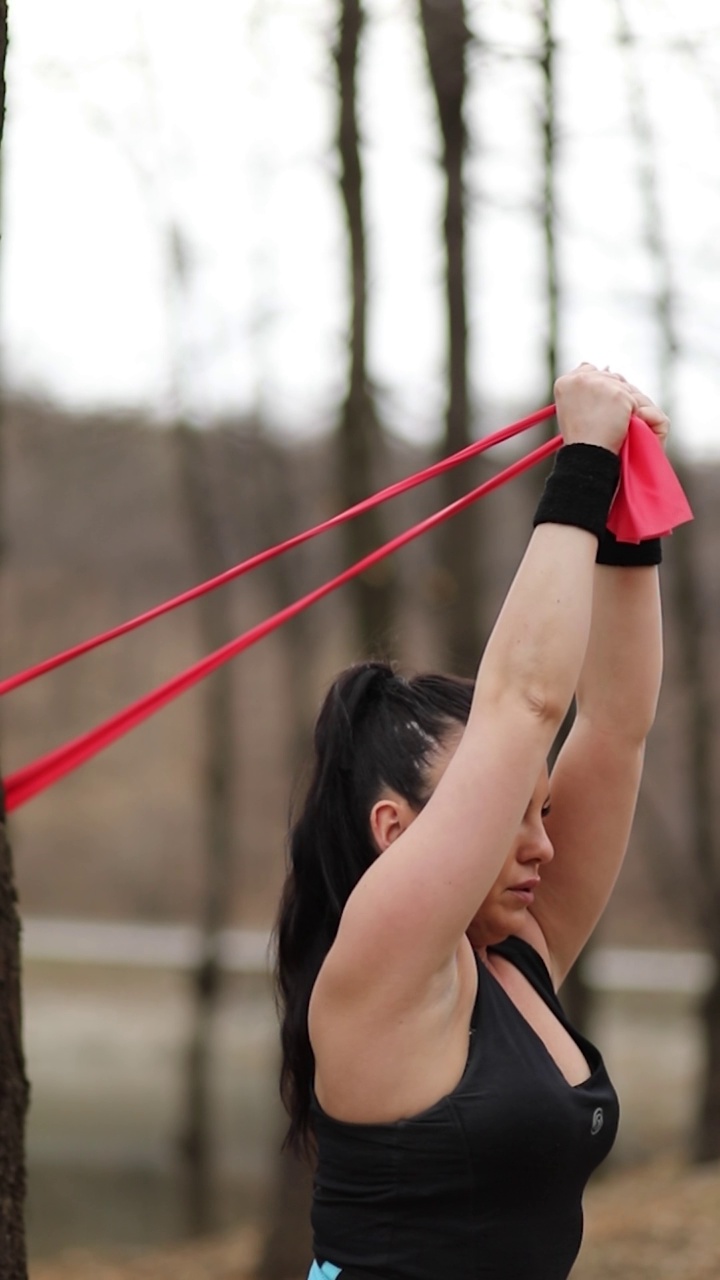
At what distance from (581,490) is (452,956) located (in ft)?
1.90

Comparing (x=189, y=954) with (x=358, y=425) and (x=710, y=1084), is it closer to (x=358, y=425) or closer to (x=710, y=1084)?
(x=710, y=1084)

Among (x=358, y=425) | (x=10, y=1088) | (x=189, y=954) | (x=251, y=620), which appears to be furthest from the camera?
(x=251, y=620)

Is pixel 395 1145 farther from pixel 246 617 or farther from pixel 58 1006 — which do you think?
pixel 246 617

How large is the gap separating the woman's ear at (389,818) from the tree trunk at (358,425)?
4.41 meters

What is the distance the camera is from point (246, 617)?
2286 cm

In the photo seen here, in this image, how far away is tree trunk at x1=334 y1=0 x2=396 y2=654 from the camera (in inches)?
252

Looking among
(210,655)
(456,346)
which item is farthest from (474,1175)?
(456,346)

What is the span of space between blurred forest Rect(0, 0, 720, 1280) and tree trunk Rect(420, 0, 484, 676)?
1 cm

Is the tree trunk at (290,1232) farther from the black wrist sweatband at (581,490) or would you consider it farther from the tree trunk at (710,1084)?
the black wrist sweatband at (581,490)

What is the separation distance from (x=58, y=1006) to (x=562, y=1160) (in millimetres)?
14733

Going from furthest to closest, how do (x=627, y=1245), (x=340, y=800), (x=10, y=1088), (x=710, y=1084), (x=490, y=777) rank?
(x=710, y=1084) → (x=627, y=1245) → (x=10, y=1088) → (x=340, y=800) → (x=490, y=777)

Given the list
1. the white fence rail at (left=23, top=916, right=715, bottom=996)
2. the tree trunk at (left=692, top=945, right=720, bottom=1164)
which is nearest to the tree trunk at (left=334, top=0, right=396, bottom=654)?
the tree trunk at (left=692, top=945, right=720, bottom=1164)

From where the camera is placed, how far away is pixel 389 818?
1.79 meters

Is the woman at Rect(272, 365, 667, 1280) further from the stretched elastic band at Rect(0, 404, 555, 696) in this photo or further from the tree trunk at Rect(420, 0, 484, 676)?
the tree trunk at Rect(420, 0, 484, 676)
